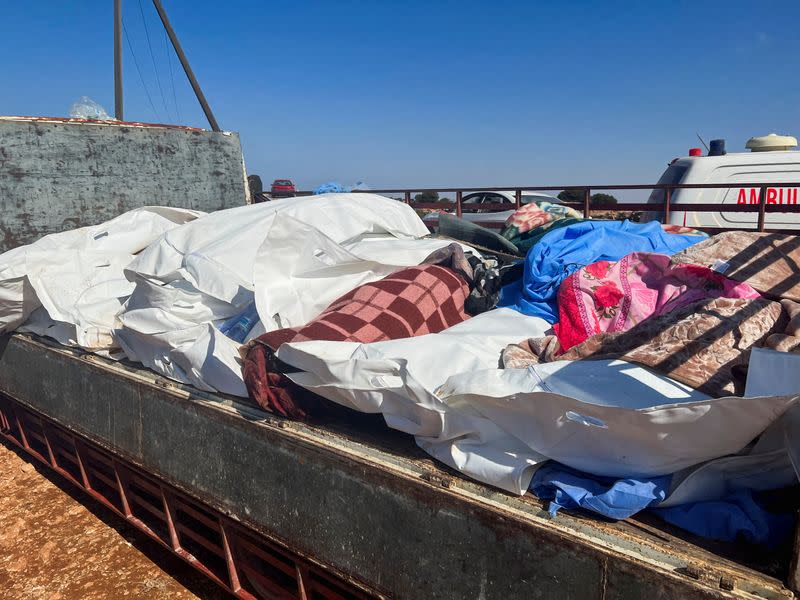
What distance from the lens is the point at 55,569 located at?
313 centimetres

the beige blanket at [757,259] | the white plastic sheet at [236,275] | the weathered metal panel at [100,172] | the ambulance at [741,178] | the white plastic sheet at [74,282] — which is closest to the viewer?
the beige blanket at [757,259]

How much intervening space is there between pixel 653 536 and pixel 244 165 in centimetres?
537

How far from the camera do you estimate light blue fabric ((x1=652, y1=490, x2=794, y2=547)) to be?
54.3 inches

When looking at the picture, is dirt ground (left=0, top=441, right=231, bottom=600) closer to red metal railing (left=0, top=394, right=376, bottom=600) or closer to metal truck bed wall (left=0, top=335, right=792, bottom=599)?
red metal railing (left=0, top=394, right=376, bottom=600)

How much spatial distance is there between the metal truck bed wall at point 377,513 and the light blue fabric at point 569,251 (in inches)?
37.2

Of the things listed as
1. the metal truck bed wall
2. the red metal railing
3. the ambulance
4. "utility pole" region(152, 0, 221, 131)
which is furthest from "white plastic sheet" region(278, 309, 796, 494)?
"utility pole" region(152, 0, 221, 131)

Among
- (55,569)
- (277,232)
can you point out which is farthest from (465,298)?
(55,569)

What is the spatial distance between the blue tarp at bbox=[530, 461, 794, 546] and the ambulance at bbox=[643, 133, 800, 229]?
4.53 metres

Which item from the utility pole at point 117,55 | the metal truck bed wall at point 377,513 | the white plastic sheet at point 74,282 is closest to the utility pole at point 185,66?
the utility pole at point 117,55

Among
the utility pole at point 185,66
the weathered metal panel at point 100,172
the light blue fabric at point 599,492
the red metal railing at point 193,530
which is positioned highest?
the utility pole at point 185,66

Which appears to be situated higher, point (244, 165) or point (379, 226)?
point (244, 165)

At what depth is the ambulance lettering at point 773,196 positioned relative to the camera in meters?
5.73

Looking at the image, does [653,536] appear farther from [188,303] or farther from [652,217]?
[652,217]

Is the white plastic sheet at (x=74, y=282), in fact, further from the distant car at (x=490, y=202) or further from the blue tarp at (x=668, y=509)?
the distant car at (x=490, y=202)
